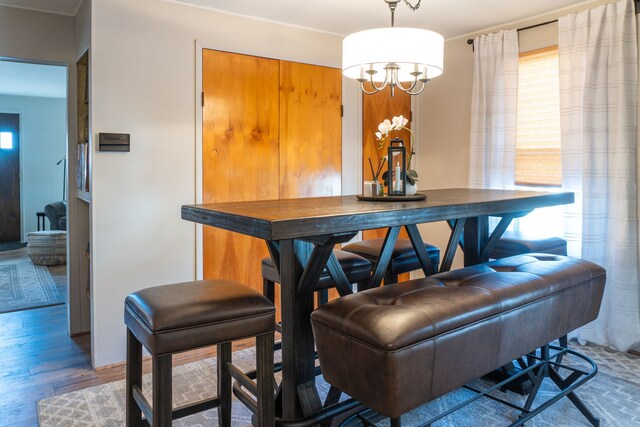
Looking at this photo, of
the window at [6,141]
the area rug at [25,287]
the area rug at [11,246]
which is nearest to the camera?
the area rug at [25,287]

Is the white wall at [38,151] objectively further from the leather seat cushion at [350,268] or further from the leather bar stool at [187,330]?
the leather bar stool at [187,330]

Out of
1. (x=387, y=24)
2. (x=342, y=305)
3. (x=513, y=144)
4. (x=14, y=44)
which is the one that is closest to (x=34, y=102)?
(x=14, y=44)

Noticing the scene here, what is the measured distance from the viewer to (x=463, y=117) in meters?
3.96

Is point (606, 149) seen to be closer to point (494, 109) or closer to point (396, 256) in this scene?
point (494, 109)

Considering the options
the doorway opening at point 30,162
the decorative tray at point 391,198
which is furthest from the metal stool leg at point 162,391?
the doorway opening at point 30,162

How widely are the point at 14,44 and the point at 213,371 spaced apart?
2.45m

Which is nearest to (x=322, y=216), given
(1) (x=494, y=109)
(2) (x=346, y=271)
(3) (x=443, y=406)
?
(2) (x=346, y=271)

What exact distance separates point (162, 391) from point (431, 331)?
853 millimetres

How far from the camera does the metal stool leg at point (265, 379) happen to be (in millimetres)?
1642

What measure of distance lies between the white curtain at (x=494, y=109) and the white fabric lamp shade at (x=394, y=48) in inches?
61.4

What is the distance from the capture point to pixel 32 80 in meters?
6.01

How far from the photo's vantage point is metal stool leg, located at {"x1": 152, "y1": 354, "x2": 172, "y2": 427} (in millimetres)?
1485

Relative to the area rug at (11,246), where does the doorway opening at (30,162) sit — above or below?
above

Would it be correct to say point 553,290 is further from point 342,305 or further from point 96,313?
point 96,313
